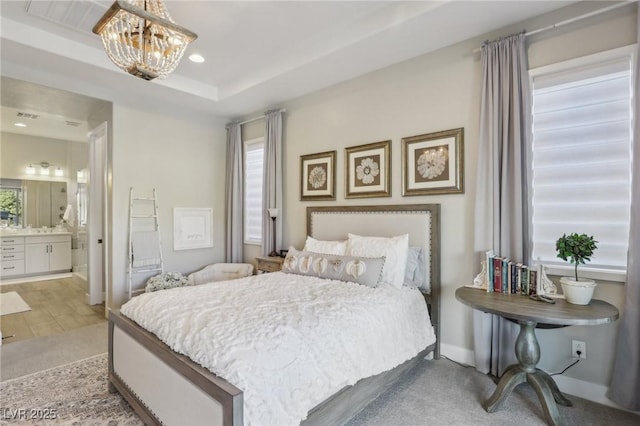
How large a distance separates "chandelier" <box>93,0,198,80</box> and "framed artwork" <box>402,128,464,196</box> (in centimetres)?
209

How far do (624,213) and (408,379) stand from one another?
6.26 ft

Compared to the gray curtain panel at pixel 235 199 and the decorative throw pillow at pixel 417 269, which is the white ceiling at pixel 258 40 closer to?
the gray curtain panel at pixel 235 199

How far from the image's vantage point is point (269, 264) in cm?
401

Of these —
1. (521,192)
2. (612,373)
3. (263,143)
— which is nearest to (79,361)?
(263,143)

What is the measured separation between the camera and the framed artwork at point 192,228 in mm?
4645

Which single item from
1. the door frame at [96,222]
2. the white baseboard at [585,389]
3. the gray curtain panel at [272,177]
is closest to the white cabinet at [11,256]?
the door frame at [96,222]

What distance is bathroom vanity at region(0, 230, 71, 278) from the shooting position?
6152 millimetres

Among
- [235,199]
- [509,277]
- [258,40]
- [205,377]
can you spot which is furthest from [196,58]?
[509,277]

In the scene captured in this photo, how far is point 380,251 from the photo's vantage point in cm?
288

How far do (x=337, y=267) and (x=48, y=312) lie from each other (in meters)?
4.13

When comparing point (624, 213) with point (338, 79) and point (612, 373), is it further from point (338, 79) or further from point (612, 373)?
point (338, 79)

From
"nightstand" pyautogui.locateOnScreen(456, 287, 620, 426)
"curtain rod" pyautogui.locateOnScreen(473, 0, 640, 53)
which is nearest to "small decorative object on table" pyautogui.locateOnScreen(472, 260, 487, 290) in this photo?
"nightstand" pyautogui.locateOnScreen(456, 287, 620, 426)

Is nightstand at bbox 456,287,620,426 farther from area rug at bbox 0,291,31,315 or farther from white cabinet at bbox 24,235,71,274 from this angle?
white cabinet at bbox 24,235,71,274

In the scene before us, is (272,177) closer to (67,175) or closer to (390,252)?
(390,252)
